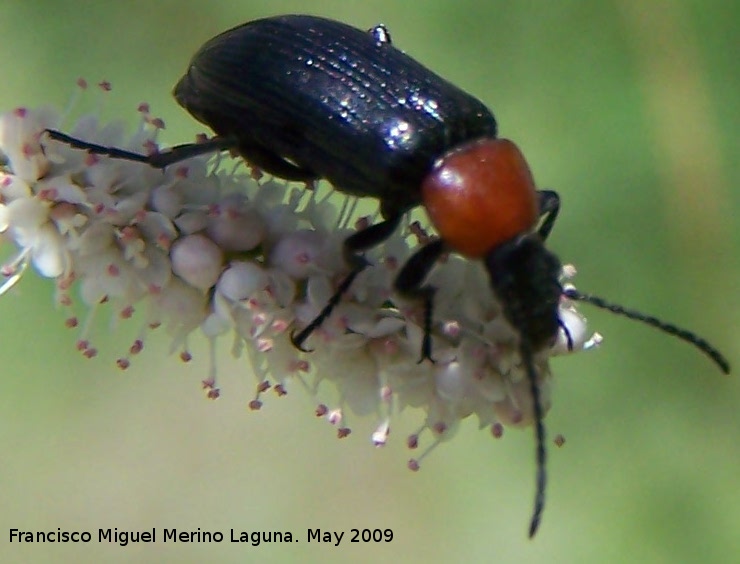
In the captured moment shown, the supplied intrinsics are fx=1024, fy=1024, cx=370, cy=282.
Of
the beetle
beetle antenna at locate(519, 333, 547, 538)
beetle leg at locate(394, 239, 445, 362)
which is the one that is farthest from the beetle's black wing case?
beetle antenna at locate(519, 333, 547, 538)

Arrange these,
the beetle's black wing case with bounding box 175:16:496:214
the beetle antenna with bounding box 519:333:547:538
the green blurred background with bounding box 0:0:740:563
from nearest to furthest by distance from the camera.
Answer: the beetle antenna with bounding box 519:333:547:538 → the beetle's black wing case with bounding box 175:16:496:214 → the green blurred background with bounding box 0:0:740:563

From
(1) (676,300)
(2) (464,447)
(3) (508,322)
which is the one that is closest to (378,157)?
(3) (508,322)

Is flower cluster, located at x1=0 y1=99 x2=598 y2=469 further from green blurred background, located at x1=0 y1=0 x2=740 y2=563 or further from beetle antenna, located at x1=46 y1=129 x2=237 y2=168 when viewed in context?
green blurred background, located at x1=0 y1=0 x2=740 y2=563

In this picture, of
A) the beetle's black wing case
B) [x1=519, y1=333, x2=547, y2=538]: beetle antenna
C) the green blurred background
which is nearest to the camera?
[x1=519, y1=333, x2=547, y2=538]: beetle antenna

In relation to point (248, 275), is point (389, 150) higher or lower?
higher

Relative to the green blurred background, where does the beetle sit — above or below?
above

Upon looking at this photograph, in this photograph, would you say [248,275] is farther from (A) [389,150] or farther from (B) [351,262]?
(A) [389,150]

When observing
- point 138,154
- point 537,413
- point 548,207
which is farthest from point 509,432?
point 138,154
